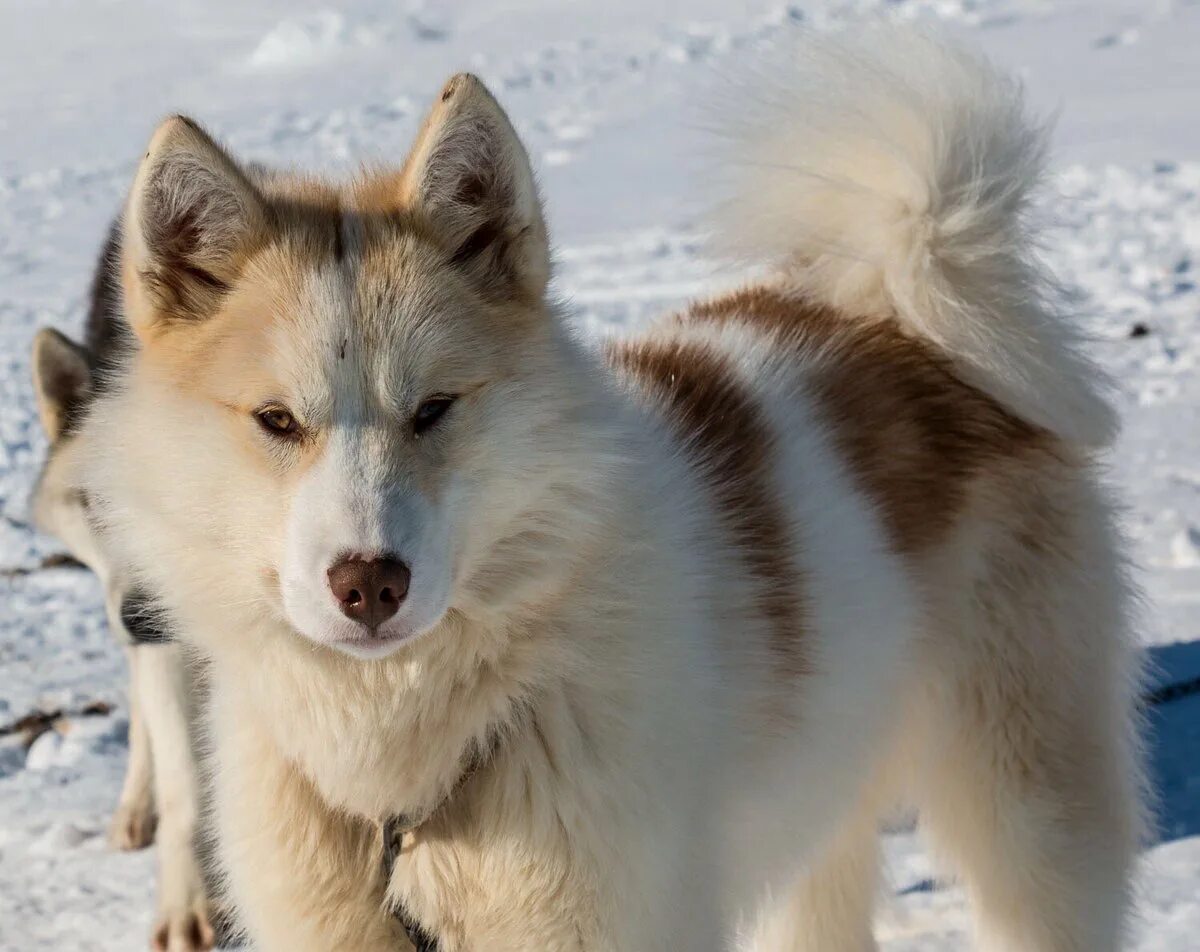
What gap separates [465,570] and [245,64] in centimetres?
1346

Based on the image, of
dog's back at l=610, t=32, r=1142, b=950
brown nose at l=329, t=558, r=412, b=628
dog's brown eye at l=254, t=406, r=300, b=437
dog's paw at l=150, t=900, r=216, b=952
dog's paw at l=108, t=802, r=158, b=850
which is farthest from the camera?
dog's paw at l=108, t=802, r=158, b=850

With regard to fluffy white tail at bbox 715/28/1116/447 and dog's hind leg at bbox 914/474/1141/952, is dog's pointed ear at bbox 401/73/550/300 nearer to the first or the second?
fluffy white tail at bbox 715/28/1116/447

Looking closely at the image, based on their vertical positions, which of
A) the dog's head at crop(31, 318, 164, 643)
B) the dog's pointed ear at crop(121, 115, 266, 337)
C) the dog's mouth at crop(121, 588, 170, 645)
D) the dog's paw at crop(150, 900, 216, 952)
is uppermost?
the dog's pointed ear at crop(121, 115, 266, 337)

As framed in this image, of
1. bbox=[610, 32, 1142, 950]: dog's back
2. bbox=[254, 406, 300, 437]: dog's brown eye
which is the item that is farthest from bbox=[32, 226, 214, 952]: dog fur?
bbox=[610, 32, 1142, 950]: dog's back

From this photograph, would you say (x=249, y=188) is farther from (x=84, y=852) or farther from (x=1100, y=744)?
(x=84, y=852)

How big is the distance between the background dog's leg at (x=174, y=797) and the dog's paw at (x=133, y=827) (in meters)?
0.10

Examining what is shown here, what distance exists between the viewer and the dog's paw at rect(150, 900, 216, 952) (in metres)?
3.51

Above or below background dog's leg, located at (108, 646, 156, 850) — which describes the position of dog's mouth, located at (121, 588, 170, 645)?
above

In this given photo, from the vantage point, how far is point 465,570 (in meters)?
2.15

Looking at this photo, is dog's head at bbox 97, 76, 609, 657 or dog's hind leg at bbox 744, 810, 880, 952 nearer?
dog's head at bbox 97, 76, 609, 657

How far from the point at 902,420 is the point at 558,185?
7253 millimetres

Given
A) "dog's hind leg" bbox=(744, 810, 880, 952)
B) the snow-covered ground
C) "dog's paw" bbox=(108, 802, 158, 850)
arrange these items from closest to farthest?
1. "dog's hind leg" bbox=(744, 810, 880, 952)
2. the snow-covered ground
3. "dog's paw" bbox=(108, 802, 158, 850)

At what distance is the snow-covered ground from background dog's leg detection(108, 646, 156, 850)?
6cm

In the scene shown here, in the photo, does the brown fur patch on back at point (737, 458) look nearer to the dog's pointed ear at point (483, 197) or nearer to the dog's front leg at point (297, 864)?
the dog's pointed ear at point (483, 197)
